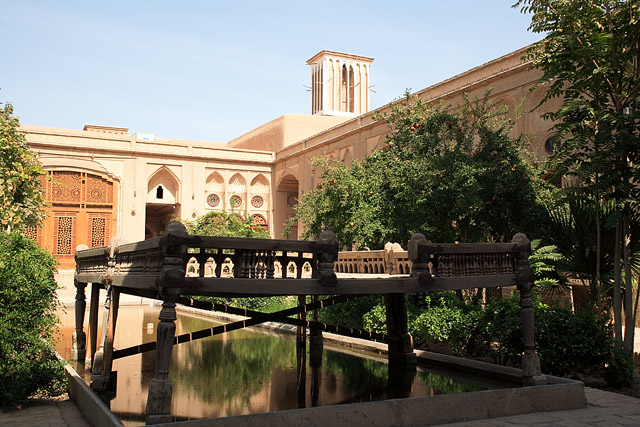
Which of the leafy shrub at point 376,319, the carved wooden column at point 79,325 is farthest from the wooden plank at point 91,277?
the leafy shrub at point 376,319

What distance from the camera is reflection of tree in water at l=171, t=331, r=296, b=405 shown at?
7367mm

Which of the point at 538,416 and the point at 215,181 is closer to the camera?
the point at 538,416

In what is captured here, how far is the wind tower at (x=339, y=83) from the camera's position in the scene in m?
44.3

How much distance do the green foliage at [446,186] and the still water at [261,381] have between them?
2983mm

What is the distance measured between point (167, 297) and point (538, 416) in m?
3.53

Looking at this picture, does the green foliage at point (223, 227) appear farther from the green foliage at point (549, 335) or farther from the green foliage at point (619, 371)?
the green foliage at point (619, 371)

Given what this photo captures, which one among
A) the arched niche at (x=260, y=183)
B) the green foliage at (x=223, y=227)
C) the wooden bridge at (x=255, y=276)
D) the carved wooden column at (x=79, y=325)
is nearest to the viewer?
the wooden bridge at (x=255, y=276)

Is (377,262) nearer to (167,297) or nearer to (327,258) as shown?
(327,258)

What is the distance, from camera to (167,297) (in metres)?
4.59

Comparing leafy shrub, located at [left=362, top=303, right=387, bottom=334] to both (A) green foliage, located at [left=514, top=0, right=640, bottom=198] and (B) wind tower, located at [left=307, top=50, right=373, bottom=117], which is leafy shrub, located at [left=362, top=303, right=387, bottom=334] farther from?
(B) wind tower, located at [left=307, top=50, right=373, bottom=117]

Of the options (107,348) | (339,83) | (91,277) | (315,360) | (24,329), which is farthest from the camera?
(339,83)

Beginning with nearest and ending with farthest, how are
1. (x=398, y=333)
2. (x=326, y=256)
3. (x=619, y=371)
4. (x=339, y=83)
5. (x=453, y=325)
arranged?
(x=326, y=256), (x=619, y=371), (x=398, y=333), (x=453, y=325), (x=339, y=83)

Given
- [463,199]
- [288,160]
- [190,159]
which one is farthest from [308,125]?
[463,199]

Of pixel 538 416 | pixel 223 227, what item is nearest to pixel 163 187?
pixel 223 227
